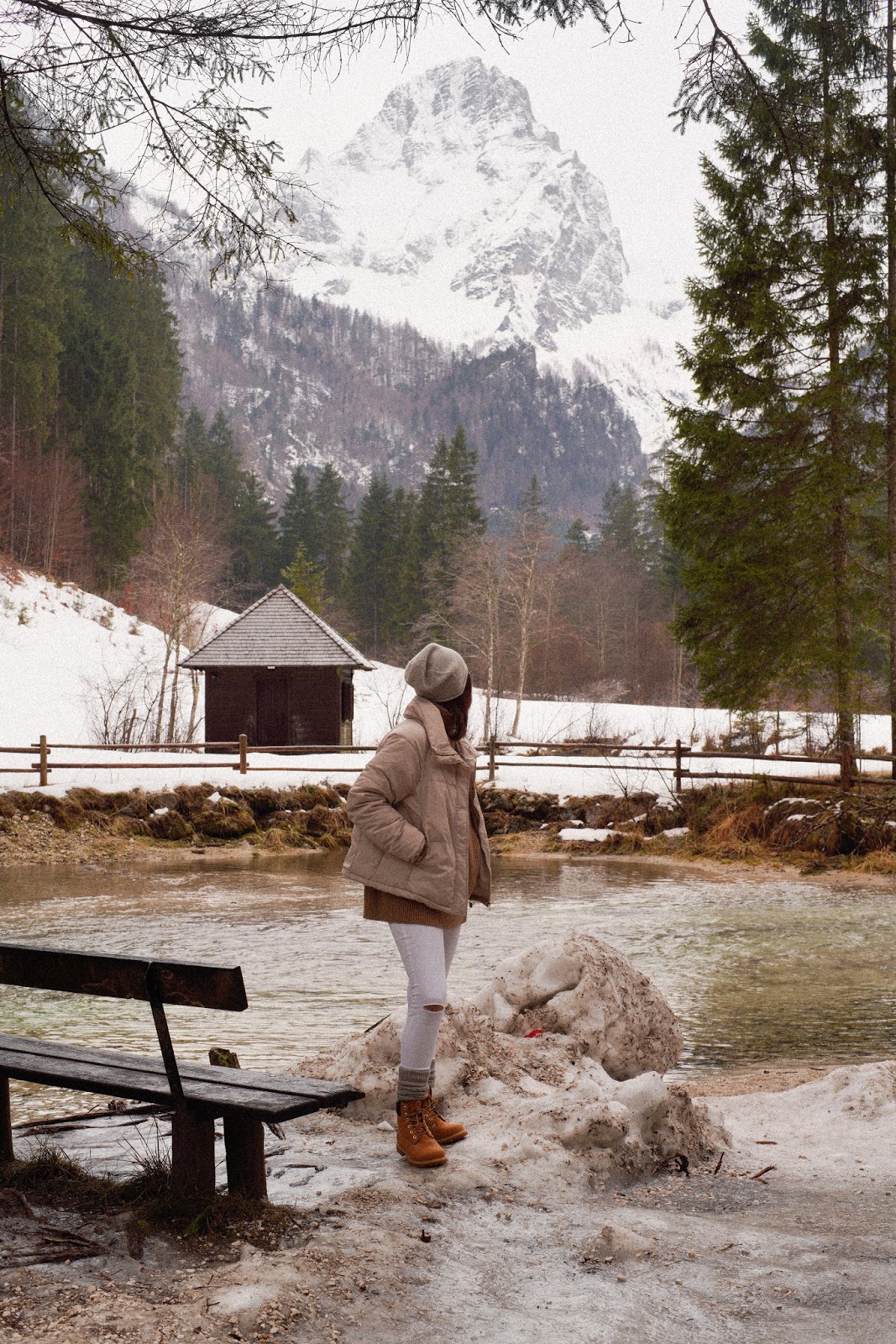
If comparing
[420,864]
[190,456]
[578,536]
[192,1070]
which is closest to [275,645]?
[420,864]

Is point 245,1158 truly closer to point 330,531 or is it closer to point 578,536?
point 330,531

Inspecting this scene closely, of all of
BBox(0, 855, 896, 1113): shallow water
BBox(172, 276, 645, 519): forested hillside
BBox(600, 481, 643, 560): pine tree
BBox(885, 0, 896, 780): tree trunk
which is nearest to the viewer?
BBox(0, 855, 896, 1113): shallow water

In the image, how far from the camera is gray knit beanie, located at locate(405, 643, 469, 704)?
4.45m

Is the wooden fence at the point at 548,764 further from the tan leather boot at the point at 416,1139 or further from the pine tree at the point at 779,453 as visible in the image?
the tan leather boot at the point at 416,1139

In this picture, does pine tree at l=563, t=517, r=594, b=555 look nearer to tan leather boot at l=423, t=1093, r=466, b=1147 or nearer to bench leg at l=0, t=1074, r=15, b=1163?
tan leather boot at l=423, t=1093, r=466, b=1147

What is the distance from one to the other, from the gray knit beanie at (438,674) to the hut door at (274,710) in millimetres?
23196

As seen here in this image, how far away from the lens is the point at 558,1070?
18.1 ft

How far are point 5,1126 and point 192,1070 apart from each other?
27.1 inches

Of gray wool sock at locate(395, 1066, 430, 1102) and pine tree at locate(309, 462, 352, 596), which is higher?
pine tree at locate(309, 462, 352, 596)

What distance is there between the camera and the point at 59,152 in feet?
18.4

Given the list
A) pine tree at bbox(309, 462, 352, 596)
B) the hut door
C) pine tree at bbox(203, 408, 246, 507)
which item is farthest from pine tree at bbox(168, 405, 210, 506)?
the hut door

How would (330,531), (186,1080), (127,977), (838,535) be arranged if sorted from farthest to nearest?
(330,531) → (838,535) → (186,1080) → (127,977)

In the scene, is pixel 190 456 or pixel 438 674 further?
pixel 190 456

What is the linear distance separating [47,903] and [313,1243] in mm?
11006
